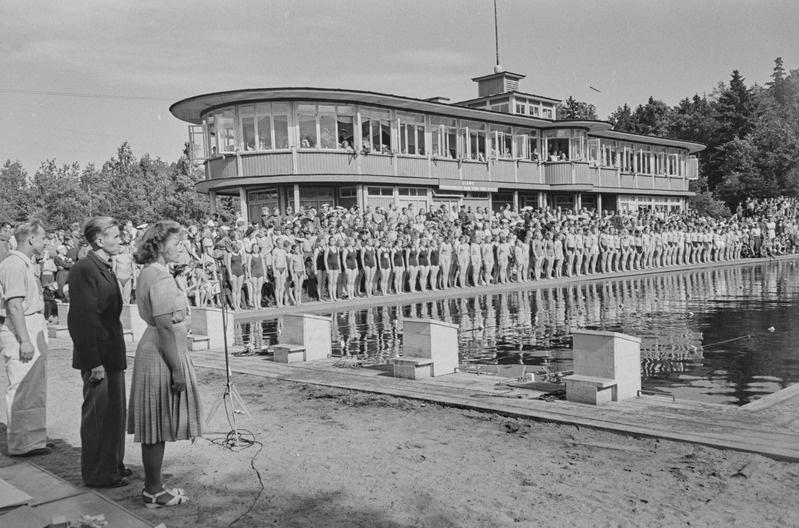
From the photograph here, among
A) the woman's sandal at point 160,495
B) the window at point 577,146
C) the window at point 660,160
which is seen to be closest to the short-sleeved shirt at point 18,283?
the woman's sandal at point 160,495

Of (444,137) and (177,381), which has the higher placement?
(444,137)

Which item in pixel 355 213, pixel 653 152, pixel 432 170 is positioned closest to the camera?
pixel 355 213

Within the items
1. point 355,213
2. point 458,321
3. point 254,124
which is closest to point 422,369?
point 458,321

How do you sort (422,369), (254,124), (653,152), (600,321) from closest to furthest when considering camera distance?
(422,369), (600,321), (254,124), (653,152)

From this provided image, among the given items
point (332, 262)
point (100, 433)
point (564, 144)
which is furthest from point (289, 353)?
point (564, 144)

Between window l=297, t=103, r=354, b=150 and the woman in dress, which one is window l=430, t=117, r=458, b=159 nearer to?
window l=297, t=103, r=354, b=150

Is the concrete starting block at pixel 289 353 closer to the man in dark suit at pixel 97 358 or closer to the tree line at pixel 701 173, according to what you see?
the man in dark suit at pixel 97 358

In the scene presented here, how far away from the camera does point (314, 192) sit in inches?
1200

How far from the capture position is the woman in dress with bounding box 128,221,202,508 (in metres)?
5.15

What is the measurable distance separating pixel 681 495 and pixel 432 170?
97.6ft

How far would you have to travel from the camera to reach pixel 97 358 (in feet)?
18.4

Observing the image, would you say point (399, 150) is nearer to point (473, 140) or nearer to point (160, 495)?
point (473, 140)

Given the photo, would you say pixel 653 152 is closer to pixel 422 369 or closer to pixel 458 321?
pixel 458 321

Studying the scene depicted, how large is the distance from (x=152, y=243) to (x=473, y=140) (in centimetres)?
3294
